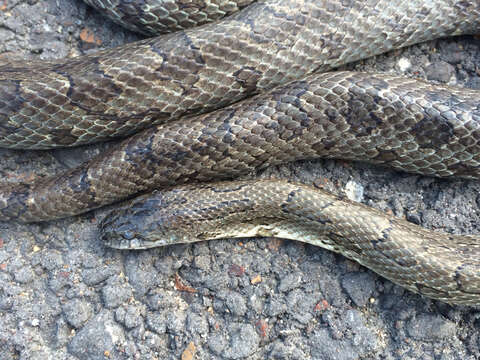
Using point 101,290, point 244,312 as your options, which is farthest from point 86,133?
point 244,312

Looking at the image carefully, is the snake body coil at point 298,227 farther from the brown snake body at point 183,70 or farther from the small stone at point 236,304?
the brown snake body at point 183,70

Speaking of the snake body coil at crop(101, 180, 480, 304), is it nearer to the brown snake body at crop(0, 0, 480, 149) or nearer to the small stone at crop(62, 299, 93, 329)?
the small stone at crop(62, 299, 93, 329)

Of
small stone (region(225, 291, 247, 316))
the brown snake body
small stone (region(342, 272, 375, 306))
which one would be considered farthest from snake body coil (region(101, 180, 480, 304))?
the brown snake body

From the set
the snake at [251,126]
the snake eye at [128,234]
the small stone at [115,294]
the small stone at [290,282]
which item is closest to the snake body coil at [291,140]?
the snake at [251,126]

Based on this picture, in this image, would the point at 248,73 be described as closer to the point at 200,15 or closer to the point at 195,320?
the point at 200,15

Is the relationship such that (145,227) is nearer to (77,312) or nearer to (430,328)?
(77,312)

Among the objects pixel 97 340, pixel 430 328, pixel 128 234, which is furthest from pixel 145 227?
pixel 430 328

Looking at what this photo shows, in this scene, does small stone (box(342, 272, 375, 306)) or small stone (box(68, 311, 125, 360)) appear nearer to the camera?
small stone (box(68, 311, 125, 360))
